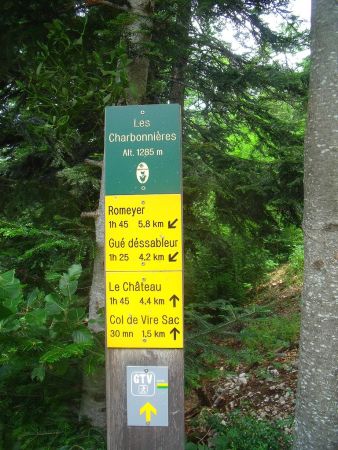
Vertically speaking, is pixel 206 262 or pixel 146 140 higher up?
pixel 146 140

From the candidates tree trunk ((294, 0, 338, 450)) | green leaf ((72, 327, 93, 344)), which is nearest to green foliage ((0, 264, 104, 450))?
green leaf ((72, 327, 93, 344))

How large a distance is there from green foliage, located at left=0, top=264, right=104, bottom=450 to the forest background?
0.01 m

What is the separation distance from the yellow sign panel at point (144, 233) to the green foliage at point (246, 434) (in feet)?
7.93

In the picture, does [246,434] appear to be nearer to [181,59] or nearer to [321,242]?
[321,242]

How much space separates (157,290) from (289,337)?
19.5 feet

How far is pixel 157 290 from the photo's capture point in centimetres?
235

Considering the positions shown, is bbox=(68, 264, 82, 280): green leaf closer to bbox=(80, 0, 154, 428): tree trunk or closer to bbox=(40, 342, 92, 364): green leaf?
bbox=(40, 342, 92, 364): green leaf

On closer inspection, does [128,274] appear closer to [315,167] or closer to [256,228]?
[315,167]

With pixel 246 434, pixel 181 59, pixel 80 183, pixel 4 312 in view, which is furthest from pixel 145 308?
pixel 181 59

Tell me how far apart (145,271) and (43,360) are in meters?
0.82

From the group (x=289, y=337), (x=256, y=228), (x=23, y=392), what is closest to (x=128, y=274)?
(x=23, y=392)

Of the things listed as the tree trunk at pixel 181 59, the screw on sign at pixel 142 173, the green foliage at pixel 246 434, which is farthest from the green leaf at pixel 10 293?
the tree trunk at pixel 181 59

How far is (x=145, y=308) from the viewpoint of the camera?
2355 mm

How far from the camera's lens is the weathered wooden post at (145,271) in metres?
2.35
